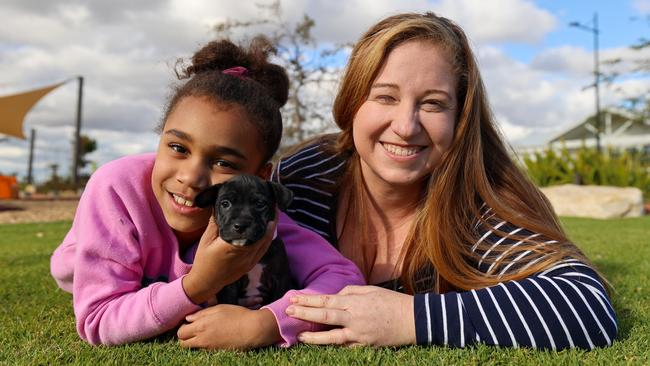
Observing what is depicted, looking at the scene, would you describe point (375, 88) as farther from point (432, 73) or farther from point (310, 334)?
point (310, 334)

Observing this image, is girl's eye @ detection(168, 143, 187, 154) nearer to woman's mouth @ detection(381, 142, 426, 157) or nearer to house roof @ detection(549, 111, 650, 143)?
woman's mouth @ detection(381, 142, 426, 157)

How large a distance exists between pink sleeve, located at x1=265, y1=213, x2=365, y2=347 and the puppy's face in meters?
0.53

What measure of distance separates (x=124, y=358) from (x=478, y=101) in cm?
261

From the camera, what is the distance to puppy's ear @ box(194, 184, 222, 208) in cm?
289

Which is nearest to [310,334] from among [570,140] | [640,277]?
[640,277]

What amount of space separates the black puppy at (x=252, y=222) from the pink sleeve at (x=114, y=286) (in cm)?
33

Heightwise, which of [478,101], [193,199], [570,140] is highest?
[478,101]

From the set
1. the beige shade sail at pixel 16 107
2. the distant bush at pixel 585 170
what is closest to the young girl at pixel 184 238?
the beige shade sail at pixel 16 107

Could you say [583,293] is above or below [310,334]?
above

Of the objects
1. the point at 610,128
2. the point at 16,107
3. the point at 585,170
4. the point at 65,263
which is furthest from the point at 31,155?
the point at 610,128

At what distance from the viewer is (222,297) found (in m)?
3.19

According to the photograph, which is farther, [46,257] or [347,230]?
[46,257]

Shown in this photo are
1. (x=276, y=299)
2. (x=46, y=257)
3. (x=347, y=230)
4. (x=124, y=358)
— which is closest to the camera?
(x=124, y=358)

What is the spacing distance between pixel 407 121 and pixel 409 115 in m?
0.05
